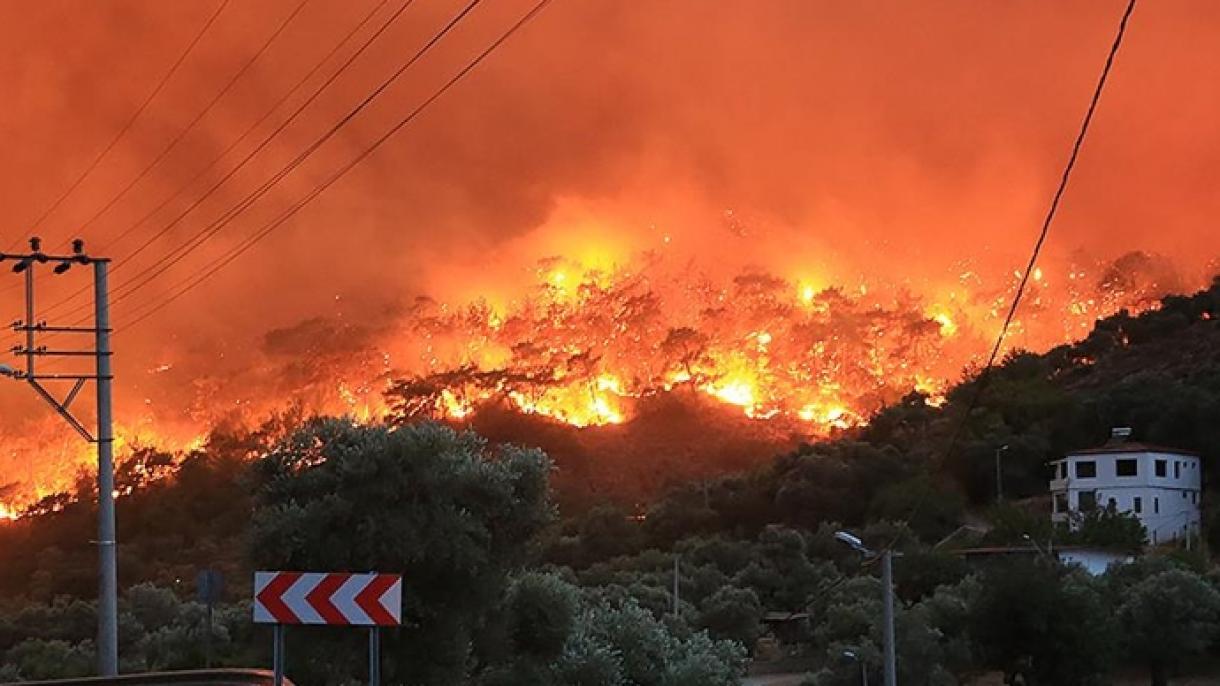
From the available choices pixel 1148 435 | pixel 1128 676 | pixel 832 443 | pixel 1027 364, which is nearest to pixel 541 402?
pixel 832 443

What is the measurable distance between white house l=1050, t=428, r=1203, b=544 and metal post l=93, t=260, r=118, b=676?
56916 millimetres

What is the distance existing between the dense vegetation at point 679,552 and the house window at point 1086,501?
6.55ft

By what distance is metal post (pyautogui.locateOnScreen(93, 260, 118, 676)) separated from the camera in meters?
25.2

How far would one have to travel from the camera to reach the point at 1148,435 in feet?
270

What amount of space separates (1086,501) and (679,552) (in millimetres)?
20590

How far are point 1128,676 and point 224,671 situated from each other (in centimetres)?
3905

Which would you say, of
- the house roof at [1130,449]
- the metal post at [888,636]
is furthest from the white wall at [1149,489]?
the metal post at [888,636]

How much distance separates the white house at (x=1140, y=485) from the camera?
7519 cm

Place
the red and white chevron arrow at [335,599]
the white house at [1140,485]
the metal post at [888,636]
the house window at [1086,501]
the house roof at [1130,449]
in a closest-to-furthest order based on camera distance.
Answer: the red and white chevron arrow at [335,599] < the metal post at [888,636] < the house window at [1086,501] < the white house at [1140,485] < the house roof at [1130,449]

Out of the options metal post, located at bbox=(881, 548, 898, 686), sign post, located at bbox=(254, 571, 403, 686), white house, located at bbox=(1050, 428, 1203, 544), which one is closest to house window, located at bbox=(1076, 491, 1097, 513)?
white house, located at bbox=(1050, 428, 1203, 544)

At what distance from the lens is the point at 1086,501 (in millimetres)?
74500

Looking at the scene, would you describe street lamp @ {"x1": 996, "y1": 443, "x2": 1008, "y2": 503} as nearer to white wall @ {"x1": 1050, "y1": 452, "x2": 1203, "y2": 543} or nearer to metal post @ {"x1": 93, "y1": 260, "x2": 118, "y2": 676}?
white wall @ {"x1": 1050, "y1": 452, "x2": 1203, "y2": 543}

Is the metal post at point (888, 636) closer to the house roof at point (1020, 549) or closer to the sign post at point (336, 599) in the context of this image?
the sign post at point (336, 599)

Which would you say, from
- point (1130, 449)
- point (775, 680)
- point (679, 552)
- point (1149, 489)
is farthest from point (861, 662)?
point (1130, 449)
